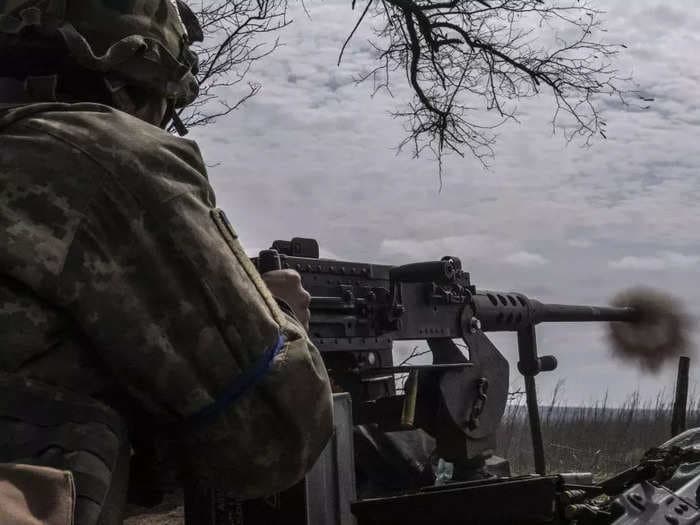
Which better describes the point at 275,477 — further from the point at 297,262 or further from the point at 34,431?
the point at 297,262

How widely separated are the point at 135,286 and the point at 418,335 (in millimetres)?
4917

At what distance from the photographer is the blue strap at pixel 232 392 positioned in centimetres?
201

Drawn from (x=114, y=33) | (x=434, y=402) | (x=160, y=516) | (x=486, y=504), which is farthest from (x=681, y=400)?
(x=114, y=33)

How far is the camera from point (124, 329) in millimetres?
1940

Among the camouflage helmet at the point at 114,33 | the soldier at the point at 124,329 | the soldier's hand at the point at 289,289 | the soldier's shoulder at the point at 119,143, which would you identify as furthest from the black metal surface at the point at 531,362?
the soldier's shoulder at the point at 119,143

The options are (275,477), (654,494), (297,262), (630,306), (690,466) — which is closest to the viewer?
(275,477)

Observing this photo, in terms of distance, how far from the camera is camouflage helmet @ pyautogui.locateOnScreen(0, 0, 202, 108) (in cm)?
230

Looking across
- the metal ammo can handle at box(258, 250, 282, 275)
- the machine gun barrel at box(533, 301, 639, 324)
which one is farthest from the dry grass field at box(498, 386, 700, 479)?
the metal ammo can handle at box(258, 250, 282, 275)

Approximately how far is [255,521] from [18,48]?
91.2 inches

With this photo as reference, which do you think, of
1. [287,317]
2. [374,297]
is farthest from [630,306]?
[287,317]

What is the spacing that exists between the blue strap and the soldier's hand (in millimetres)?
539

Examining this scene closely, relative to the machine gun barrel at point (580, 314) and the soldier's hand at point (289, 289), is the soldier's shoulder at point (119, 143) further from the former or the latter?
the machine gun barrel at point (580, 314)

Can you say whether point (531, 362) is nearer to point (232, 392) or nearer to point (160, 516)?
point (160, 516)

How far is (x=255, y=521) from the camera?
3.93 meters
